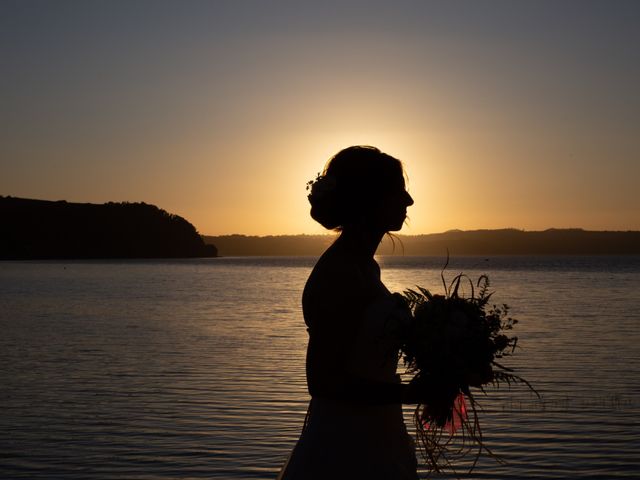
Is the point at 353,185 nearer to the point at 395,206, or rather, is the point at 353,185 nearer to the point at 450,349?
the point at 395,206

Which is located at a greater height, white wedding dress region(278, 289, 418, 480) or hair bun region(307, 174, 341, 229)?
hair bun region(307, 174, 341, 229)

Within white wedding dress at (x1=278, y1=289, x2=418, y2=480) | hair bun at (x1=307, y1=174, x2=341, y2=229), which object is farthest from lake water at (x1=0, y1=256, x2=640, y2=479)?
hair bun at (x1=307, y1=174, x2=341, y2=229)

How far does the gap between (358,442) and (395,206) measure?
995 mm

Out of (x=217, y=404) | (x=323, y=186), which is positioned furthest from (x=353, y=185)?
(x=217, y=404)

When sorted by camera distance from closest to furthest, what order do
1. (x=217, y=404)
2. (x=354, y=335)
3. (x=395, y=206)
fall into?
(x=354, y=335), (x=395, y=206), (x=217, y=404)

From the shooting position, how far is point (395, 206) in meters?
3.57

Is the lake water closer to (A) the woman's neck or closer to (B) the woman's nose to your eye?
(A) the woman's neck

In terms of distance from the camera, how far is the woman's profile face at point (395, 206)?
356 centimetres

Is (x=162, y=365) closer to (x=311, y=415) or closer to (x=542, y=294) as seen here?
(x=311, y=415)

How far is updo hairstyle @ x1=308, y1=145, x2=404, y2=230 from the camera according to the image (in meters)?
3.55

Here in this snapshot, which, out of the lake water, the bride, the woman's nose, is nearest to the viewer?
the bride

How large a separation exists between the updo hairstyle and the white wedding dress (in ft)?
1.28

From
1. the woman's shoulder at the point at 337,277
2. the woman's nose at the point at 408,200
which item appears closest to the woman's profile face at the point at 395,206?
the woman's nose at the point at 408,200

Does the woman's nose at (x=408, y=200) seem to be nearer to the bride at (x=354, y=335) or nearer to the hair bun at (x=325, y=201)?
the bride at (x=354, y=335)
